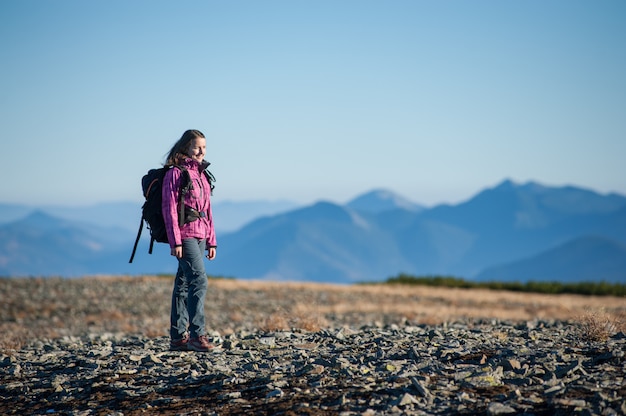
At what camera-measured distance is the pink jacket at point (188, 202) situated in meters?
8.80

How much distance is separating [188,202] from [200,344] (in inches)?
88.9

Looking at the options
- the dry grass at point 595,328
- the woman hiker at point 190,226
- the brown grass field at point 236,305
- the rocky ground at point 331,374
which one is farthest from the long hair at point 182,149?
the brown grass field at point 236,305

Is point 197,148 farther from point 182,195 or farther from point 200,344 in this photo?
point 200,344

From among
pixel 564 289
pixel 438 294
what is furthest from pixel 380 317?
pixel 564 289

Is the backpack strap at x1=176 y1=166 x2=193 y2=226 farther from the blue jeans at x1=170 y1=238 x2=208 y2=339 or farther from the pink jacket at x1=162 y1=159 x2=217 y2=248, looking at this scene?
the blue jeans at x1=170 y1=238 x2=208 y2=339

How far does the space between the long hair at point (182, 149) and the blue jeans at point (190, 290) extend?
46.5 inches

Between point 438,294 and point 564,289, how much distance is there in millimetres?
11012

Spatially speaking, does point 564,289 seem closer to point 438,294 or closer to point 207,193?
point 438,294

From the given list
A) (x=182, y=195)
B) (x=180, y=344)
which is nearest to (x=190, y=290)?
(x=180, y=344)

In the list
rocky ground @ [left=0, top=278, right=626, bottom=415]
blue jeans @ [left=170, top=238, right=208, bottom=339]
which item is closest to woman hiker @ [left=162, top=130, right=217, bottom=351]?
blue jeans @ [left=170, top=238, right=208, bottom=339]

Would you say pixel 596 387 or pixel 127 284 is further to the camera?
pixel 127 284

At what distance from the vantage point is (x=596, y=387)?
6.81 meters

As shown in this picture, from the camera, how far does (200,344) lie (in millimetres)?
9680

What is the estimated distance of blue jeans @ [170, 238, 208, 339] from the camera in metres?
9.09
